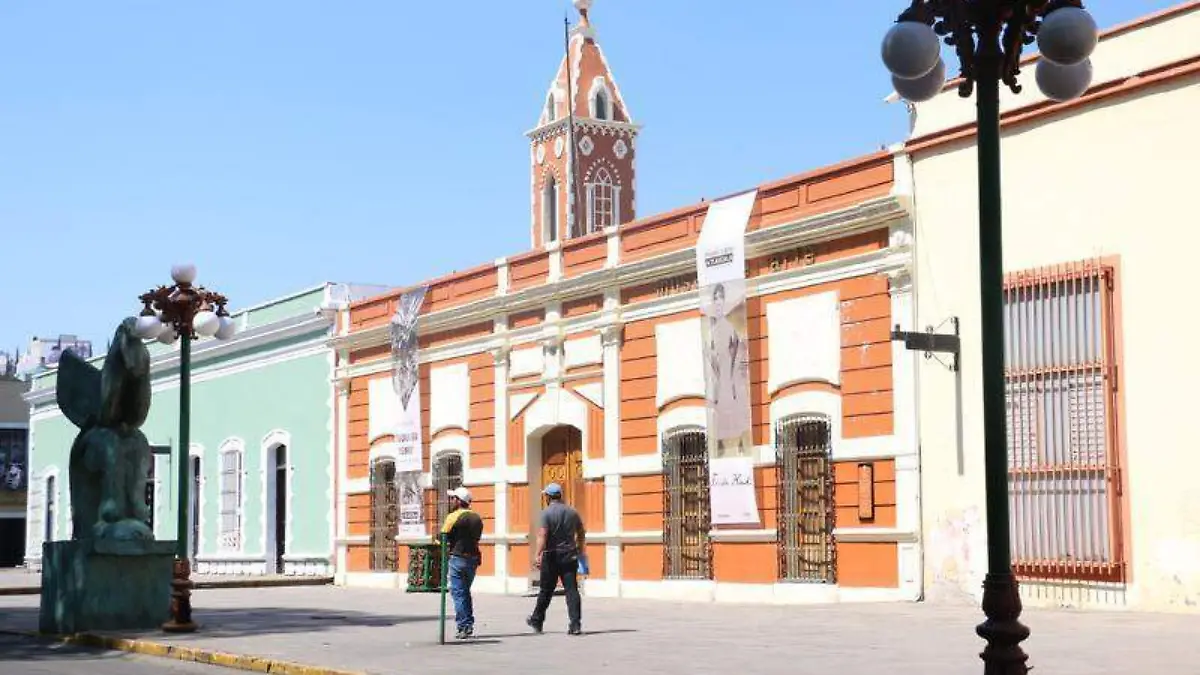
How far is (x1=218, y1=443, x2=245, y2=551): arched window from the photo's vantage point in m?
38.0

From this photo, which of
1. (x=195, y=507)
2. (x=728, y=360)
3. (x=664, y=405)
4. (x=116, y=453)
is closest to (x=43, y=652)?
(x=116, y=453)

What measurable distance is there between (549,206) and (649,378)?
143 feet

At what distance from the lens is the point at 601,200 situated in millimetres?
67000

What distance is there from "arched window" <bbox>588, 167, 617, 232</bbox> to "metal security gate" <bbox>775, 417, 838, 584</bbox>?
43950 millimetres

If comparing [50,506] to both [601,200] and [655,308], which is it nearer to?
[601,200]

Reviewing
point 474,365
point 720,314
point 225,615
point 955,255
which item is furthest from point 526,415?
point 955,255

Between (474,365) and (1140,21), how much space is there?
47.3 feet

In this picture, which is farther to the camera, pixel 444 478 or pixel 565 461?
pixel 444 478

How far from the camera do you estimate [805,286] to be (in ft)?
74.4

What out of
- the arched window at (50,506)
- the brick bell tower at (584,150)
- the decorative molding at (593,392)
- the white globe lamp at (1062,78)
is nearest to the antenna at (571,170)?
the brick bell tower at (584,150)

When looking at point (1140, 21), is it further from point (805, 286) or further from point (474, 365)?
point (474, 365)

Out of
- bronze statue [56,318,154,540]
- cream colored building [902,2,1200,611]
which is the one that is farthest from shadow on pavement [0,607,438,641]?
cream colored building [902,2,1200,611]

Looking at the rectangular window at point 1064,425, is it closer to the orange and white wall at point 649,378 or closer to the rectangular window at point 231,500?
the orange and white wall at point 649,378

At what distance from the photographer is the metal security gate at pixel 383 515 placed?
31875mm
